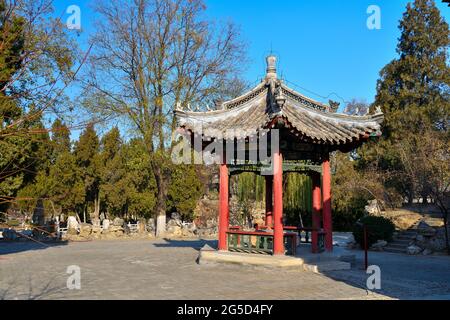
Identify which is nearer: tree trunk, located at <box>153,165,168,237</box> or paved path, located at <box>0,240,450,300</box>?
paved path, located at <box>0,240,450,300</box>

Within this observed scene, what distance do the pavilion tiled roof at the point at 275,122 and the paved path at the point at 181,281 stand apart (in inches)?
124

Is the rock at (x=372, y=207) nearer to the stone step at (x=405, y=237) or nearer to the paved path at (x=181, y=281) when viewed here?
the stone step at (x=405, y=237)

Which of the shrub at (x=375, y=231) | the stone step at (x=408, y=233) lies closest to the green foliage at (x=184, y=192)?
the shrub at (x=375, y=231)

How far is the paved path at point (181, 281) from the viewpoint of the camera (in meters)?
7.18

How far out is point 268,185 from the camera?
1333 cm

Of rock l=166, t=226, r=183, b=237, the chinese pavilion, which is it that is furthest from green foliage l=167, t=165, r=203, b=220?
the chinese pavilion

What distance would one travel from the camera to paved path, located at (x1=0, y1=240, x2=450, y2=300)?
23.6 ft

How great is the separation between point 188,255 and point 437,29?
26.0 m

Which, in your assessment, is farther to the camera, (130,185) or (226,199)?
(130,185)

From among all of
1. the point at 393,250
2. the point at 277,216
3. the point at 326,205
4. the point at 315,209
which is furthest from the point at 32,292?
the point at 393,250

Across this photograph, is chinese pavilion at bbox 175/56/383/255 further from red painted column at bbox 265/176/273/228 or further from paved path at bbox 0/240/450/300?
red painted column at bbox 265/176/273/228

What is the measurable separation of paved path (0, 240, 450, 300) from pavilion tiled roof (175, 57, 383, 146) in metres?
3.14
